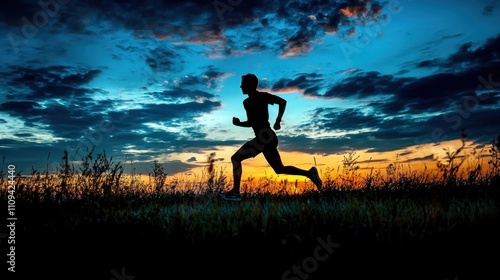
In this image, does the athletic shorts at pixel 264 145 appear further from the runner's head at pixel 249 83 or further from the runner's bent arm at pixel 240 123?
the runner's head at pixel 249 83

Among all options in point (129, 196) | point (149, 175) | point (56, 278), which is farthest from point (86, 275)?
point (149, 175)

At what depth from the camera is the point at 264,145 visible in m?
8.07

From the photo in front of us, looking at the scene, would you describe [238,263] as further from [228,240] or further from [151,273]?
[151,273]

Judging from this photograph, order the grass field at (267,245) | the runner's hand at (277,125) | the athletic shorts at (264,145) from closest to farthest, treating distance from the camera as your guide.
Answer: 1. the grass field at (267,245)
2. the runner's hand at (277,125)
3. the athletic shorts at (264,145)

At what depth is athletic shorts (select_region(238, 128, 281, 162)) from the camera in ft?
26.4

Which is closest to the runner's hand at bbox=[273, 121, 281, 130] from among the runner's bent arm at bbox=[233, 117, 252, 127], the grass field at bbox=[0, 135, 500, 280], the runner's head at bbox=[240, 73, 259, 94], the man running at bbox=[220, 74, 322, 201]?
the man running at bbox=[220, 74, 322, 201]

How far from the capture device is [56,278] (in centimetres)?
409

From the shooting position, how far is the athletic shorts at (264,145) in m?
8.05

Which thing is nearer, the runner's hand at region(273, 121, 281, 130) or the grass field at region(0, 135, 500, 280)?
the grass field at region(0, 135, 500, 280)

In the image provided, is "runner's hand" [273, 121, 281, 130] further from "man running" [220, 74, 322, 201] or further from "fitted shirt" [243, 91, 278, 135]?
"fitted shirt" [243, 91, 278, 135]

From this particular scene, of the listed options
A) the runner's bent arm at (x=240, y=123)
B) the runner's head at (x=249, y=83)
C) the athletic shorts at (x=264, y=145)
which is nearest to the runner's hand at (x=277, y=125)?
the athletic shorts at (x=264, y=145)

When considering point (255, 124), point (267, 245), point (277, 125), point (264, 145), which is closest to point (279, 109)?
point (277, 125)

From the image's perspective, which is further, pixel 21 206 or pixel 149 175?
pixel 149 175

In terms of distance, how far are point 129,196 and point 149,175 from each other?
1.24 metres
